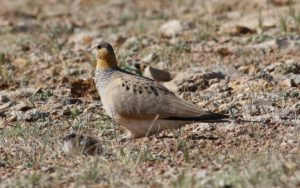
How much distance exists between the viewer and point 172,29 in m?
11.7

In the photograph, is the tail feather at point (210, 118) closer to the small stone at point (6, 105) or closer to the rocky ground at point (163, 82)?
the rocky ground at point (163, 82)

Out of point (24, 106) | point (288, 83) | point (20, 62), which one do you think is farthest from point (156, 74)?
point (20, 62)

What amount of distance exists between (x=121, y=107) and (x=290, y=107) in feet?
5.70

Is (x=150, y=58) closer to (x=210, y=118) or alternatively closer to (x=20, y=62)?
(x=20, y=62)

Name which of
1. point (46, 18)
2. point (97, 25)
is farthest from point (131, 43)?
point (46, 18)

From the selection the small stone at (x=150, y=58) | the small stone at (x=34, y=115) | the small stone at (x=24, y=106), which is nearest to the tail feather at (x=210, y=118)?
the small stone at (x=34, y=115)

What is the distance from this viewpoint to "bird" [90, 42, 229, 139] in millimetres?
6879

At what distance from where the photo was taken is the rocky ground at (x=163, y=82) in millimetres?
Result: 5855

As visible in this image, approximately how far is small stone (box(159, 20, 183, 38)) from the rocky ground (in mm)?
15

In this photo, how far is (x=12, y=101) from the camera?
8.78m

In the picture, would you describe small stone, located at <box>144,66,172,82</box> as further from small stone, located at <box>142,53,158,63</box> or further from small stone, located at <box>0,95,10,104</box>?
small stone, located at <box>0,95,10,104</box>

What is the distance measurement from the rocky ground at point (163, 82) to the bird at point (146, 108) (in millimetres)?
144

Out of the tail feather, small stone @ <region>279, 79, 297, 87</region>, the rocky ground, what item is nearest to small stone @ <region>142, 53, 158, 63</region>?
the rocky ground

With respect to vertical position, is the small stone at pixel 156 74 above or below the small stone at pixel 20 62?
below
